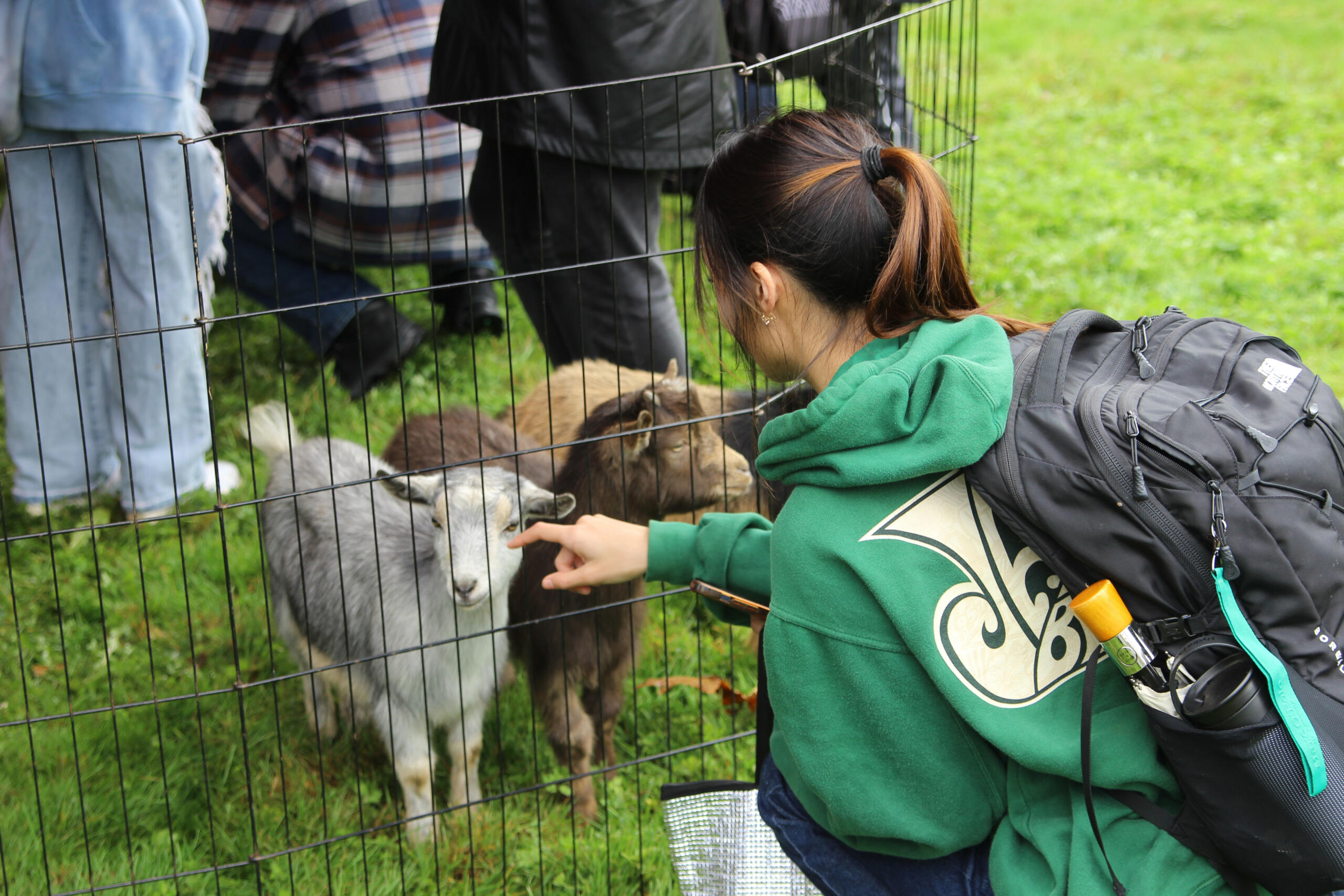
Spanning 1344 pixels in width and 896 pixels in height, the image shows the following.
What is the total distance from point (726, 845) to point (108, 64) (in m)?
3.15

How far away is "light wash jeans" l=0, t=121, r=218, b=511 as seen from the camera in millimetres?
4074

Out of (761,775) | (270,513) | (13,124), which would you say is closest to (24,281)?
(13,124)

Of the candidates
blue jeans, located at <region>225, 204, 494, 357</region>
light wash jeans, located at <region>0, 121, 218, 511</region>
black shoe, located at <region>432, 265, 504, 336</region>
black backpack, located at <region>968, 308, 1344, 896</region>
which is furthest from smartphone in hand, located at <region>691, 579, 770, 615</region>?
black shoe, located at <region>432, 265, 504, 336</region>

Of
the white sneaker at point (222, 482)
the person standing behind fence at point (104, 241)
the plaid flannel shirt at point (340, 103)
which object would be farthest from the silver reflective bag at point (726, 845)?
the plaid flannel shirt at point (340, 103)

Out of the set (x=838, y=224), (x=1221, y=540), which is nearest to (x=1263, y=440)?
(x=1221, y=540)

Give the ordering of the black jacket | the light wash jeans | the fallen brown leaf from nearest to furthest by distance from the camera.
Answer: the black jacket → the fallen brown leaf → the light wash jeans

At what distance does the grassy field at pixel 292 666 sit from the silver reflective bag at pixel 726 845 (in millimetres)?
525

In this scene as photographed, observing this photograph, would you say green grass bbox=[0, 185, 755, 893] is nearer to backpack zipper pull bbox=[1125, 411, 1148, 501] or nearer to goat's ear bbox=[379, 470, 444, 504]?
goat's ear bbox=[379, 470, 444, 504]

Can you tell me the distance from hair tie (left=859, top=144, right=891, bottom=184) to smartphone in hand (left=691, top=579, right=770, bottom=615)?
0.81m

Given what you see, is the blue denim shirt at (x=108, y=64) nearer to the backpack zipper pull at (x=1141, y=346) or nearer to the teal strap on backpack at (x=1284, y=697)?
the backpack zipper pull at (x=1141, y=346)

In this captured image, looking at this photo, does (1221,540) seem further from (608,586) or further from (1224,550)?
(608,586)

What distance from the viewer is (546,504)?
293cm

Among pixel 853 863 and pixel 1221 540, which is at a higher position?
pixel 1221 540

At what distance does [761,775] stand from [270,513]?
82.6 inches
